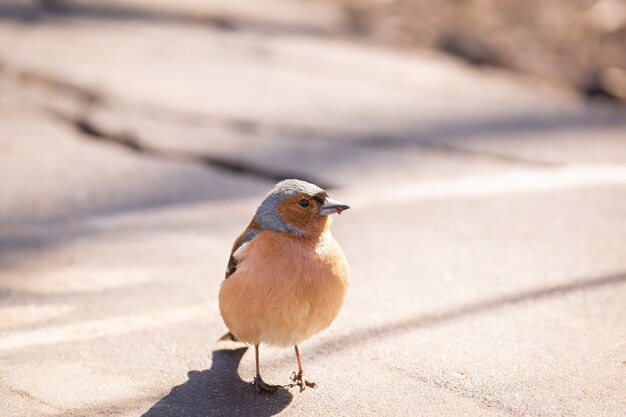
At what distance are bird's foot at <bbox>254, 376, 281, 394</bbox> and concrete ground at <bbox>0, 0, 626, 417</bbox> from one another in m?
0.05

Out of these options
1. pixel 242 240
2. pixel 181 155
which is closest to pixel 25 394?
pixel 242 240

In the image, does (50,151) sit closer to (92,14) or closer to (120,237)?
(120,237)

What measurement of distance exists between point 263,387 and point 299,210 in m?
0.71

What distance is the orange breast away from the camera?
10.9 ft

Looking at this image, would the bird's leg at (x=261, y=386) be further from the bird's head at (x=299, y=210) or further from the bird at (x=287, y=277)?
the bird's head at (x=299, y=210)

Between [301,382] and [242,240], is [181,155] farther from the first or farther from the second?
[301,382]

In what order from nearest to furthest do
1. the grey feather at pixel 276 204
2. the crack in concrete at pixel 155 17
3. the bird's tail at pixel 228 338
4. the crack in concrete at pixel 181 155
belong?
the grey feather at pixel 276 204 < the bird's tail at pixel 228 338 < the crack in concrete at pixel 181 155 < the crack in concrete at pixel 155 17

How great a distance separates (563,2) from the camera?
435 inches

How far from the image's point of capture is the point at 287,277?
3.33 metres

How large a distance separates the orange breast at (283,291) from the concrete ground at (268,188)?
0.27 metres

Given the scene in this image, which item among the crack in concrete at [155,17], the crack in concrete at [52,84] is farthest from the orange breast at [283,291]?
the crack in concrete at [155,17]

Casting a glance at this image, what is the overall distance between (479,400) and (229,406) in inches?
37.1

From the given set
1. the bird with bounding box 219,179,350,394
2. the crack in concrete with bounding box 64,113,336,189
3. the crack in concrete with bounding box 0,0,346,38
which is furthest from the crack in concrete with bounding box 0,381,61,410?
the crack in concrete with bounding box 0,0,346,38

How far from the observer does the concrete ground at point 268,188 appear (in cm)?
350
